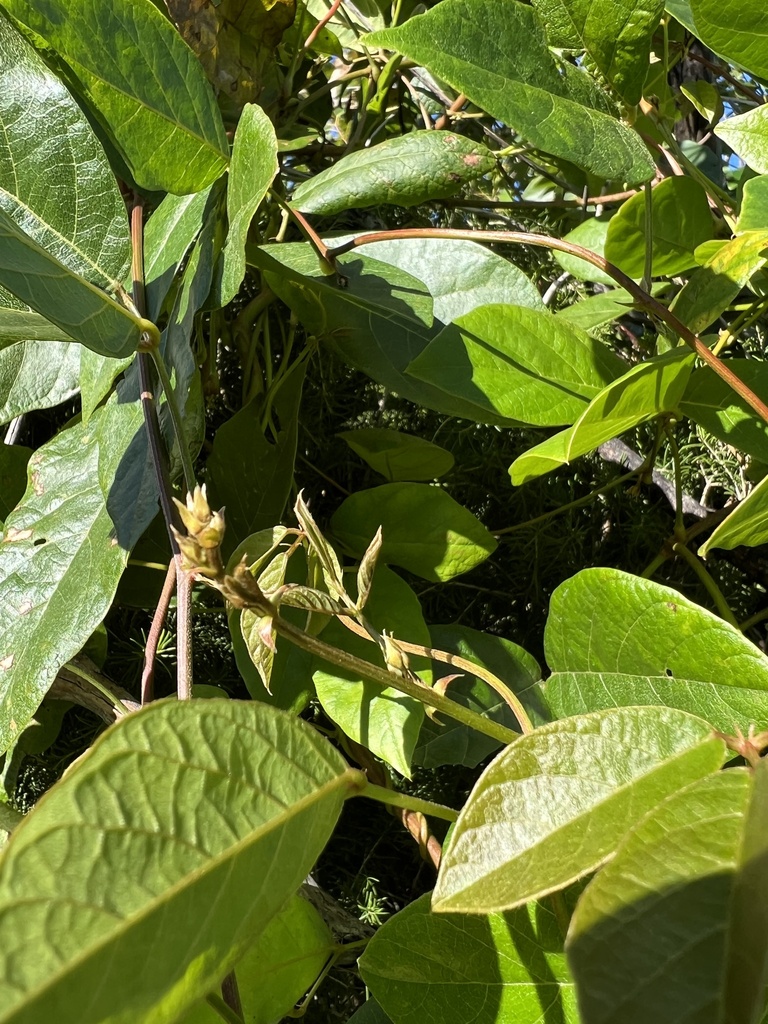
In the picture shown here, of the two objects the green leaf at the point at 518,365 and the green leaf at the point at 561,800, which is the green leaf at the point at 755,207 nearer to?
the green leaf at the point at 518,365

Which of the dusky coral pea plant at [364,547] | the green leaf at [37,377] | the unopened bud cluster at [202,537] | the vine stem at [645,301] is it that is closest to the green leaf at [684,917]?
the dusky coral pea plant at [364,547]

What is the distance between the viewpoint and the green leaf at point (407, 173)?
1.82 feet

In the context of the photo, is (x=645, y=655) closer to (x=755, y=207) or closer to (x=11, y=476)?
(x=755, y=207)

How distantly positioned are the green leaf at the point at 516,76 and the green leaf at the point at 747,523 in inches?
7.5

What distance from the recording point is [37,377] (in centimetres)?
64

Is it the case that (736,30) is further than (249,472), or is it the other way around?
(249,472)

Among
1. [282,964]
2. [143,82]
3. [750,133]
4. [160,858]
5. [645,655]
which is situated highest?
[143,82]

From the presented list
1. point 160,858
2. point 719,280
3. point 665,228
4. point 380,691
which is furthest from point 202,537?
point 665,228

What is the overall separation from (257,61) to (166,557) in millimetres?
406

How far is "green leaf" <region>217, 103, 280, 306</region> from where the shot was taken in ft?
1.44

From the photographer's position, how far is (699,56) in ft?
3.12

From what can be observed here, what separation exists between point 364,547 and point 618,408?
0.25m

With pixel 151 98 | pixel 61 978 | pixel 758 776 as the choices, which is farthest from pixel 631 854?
pixel 151 98

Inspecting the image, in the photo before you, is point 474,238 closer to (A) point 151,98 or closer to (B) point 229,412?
(A) point 151,98
